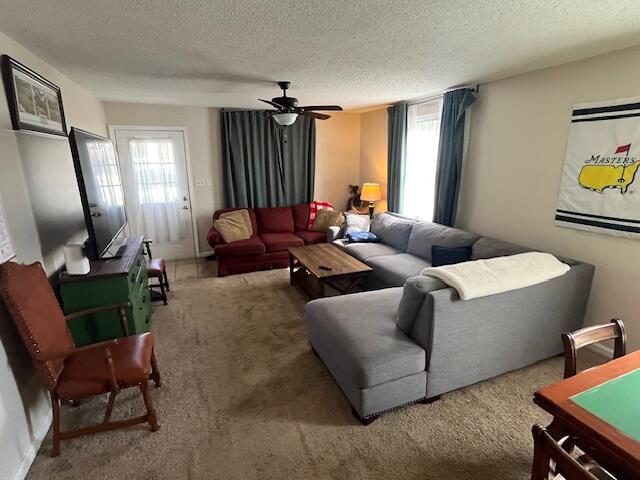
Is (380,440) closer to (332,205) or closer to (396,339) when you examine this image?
(396,339)

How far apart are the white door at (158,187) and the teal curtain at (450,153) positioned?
3.63 metres

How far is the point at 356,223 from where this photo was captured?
4754mm

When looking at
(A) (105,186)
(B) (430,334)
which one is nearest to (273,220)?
(A) (105,186)

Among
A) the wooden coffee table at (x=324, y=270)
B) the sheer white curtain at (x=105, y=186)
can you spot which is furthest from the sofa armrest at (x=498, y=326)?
the sheer white curtain at (x=105, y=186)

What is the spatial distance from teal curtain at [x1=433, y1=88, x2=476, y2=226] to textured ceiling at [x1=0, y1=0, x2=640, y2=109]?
34 cm

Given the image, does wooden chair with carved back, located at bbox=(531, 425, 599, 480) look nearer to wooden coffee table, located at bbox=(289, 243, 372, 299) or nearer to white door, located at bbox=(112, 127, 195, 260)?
wooden coffee table, located at bbox=(289, 243, 372, 299)

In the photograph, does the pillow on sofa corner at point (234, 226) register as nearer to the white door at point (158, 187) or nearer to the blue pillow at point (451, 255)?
the white door at point (158, 187)

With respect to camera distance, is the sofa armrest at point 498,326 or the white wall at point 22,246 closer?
the white wall at point 22,246

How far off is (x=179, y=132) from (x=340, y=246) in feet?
9.58

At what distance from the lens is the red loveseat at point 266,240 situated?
4410mm

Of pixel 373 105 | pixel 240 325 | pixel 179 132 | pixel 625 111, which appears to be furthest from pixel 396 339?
pixel 179 132

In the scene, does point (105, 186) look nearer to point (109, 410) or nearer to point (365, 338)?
point (109, 410)

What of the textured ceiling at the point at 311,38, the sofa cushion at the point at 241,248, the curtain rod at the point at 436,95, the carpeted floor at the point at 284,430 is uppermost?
the curtain rod at the point at 436,95

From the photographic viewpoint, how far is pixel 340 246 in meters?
4.36
